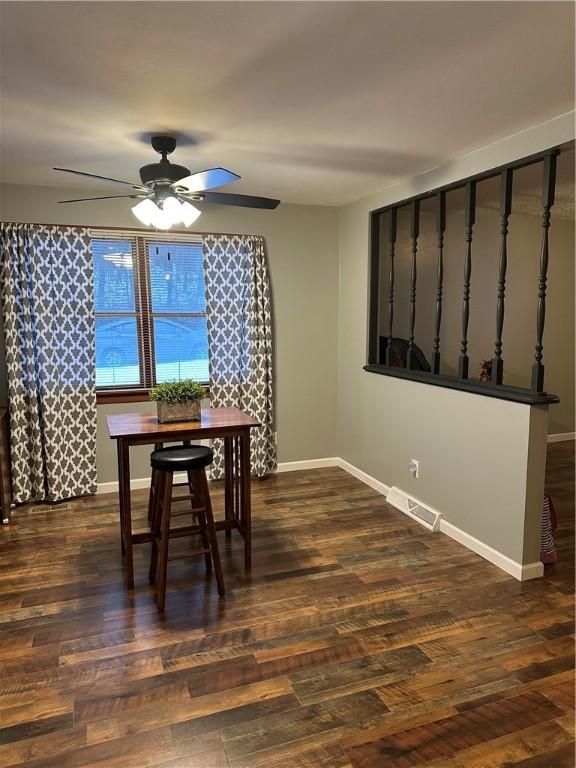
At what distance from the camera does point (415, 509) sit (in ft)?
12.3

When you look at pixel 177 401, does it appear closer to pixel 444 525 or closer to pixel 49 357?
pixel 49 357

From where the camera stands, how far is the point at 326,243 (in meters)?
4.74

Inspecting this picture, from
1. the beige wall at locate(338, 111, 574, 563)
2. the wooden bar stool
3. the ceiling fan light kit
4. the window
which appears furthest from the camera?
the window

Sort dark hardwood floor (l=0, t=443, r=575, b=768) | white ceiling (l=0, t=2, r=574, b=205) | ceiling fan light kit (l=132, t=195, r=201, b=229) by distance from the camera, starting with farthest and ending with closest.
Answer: ceiling fan light kit (l=132, t=195, r=201, b=229), dark hardwood floor (l=0, t=443, r=575, b=768), white ceiling (l=0, t=2, r=574, b=205)

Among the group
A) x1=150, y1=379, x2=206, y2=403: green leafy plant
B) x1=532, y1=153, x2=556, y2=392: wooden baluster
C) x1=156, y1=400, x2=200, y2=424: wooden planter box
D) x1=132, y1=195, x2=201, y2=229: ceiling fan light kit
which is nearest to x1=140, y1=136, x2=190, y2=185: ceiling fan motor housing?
x1=132, y1=195, x2=201, y2=229: ceiling fan light kit

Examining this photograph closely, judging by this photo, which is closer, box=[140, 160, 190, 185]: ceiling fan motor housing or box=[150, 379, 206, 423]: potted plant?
box=[140, 160, 190, 185]: ceiling fan motor housing

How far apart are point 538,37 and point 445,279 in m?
3.46

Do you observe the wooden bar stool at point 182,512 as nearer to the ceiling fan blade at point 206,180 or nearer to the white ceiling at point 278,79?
the ceiling fan blade at point 206,180

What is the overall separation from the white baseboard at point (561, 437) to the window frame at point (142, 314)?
14.3 feet

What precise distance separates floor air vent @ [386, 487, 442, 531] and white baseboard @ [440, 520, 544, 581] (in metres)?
0.06

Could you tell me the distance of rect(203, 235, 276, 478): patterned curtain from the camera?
14.4 ft

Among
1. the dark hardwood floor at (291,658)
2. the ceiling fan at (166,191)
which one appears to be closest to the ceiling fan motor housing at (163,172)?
the ceiling fan at (166,191)

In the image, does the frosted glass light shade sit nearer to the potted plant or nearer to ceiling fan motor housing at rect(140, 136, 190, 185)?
ceiling fan motor housing at rect(140, 136, 190, 185)

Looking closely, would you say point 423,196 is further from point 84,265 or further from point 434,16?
point 84,265
